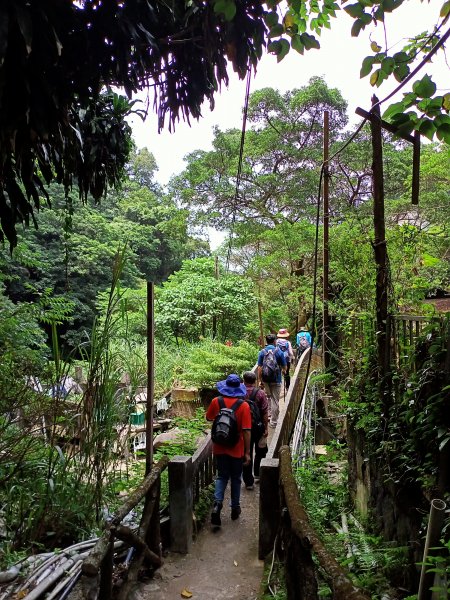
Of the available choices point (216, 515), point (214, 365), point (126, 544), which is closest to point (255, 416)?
point (216, 515)

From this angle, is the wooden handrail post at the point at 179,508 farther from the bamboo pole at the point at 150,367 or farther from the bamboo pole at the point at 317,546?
the bamboo pole at the point at 317,546

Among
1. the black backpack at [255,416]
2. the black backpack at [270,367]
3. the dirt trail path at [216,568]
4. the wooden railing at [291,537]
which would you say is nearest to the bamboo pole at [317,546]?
the wooden railing at [291,537]

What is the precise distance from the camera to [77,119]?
3.55m

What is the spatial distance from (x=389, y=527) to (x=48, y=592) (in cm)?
259

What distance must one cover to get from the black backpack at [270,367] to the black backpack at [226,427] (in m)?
2.51

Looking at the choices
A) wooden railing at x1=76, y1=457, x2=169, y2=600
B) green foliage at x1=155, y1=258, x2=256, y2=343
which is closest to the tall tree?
green foliage at x1=155, y1=258, x2=256, y2=343

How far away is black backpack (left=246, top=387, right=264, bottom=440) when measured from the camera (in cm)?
515

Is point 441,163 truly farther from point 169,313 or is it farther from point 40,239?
point 40,239

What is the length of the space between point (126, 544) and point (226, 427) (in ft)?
4.59

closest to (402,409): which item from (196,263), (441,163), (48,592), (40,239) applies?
(48,592)

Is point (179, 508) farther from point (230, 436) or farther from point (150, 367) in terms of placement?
point (150, 367)

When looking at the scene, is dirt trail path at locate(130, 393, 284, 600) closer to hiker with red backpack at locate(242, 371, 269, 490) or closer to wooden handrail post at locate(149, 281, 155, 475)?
hiker with red backpack at locate(242, 371, 269, 490)

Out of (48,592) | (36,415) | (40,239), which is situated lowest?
(48,592)

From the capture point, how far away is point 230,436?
4.34 metres
